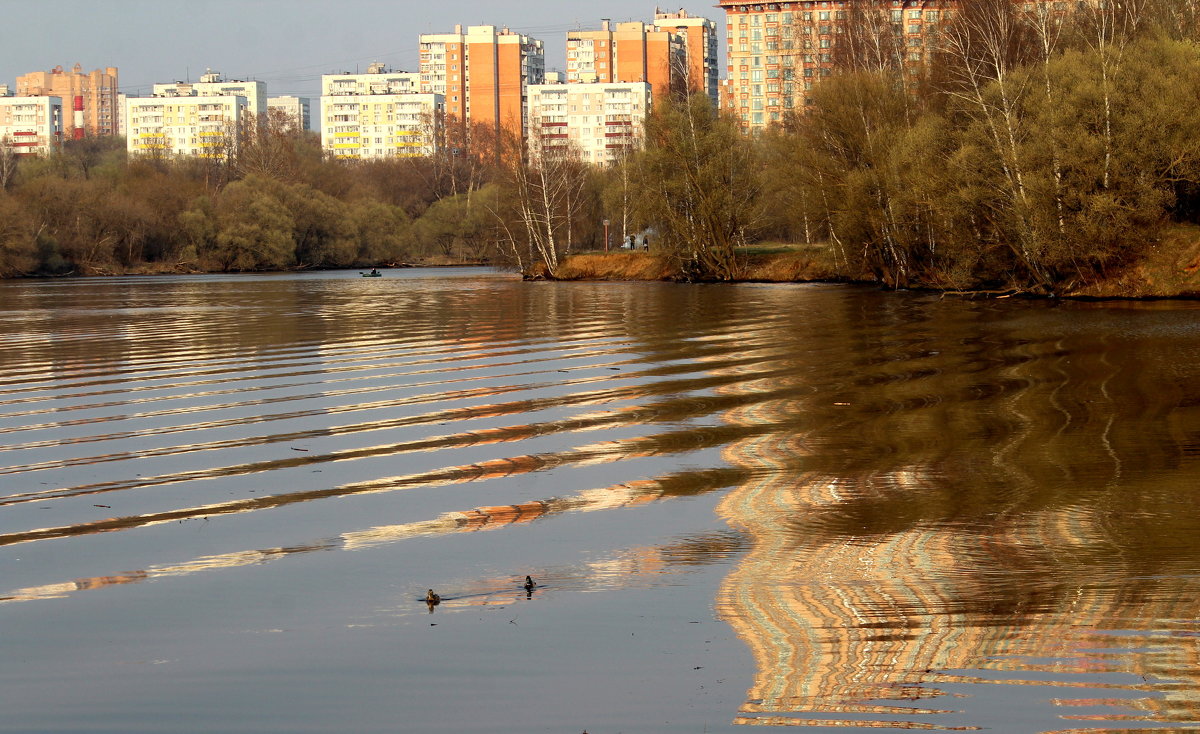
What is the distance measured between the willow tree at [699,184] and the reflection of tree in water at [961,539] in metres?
44.1

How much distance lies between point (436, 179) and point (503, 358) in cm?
11409

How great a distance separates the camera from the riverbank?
3853 cm

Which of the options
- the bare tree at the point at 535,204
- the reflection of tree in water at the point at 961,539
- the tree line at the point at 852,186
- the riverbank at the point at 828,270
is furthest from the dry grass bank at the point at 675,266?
the reflection of tree in water at the point at 961,539

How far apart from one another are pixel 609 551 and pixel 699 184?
5395cm

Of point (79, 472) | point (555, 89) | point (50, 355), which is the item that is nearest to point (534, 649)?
point (79, 472)

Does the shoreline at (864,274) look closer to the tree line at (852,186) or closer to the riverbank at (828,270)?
the riverbank at (828,270)

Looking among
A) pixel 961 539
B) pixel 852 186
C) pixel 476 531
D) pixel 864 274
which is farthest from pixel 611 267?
pixel 961 539

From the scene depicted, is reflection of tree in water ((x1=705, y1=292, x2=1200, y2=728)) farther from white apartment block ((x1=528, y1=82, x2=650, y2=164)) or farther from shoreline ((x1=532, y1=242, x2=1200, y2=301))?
white apartment block ((x1=528, y1=82, x2=650, y2=164))

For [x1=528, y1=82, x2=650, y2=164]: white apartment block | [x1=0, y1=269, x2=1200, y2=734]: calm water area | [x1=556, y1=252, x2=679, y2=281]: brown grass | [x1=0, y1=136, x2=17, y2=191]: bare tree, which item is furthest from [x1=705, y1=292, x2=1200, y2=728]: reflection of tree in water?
[x1=528, y1=82, x2=650, y2=164]: white apartment block

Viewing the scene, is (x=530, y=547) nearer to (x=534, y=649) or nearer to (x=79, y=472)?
(x=534, y=649)

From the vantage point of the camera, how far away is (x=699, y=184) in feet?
202

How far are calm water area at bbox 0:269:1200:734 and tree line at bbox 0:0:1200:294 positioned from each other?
20.0m

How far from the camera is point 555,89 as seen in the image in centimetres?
17950

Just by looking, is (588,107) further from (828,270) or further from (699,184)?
(828,270)
